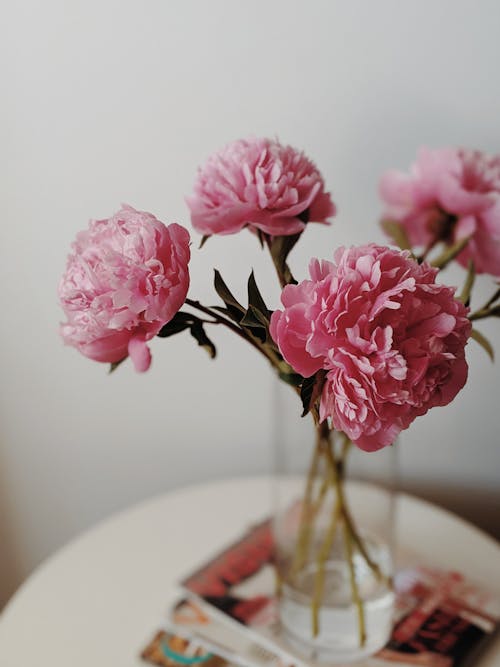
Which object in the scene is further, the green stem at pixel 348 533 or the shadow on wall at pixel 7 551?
the shadow on wall at pixel 7 551

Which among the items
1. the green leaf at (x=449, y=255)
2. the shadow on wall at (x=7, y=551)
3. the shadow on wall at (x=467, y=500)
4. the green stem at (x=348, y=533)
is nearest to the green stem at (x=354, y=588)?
the green stem at (x=348, y=533)

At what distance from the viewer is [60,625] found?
30.1 inches

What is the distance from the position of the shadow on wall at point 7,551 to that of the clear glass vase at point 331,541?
403mm

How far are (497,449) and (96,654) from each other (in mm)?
513

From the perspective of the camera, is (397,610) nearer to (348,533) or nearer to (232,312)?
(348,533)

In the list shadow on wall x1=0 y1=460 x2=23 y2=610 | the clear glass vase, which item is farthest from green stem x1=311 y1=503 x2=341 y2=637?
shadow on wall x1=0 y1=460 x2=23 y2=610

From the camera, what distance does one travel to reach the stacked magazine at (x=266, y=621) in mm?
723

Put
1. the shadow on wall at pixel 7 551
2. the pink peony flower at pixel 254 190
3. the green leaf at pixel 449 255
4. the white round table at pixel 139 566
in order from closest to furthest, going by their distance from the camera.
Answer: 1. the pink peony flower at pixel 254 190
2. the green leaf at pixel 449 255
3. the white round table at pixel 139 566
4. the shadow on wall at pixel 7 551

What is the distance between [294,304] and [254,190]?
0.39 feet

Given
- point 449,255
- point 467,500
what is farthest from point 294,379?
point 467,500

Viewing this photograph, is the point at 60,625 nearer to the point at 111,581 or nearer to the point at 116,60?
the point at 111,581

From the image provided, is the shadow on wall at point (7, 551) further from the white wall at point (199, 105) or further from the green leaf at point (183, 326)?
the green leaf at point (183, 326)

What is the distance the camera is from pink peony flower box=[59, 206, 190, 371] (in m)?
0.46

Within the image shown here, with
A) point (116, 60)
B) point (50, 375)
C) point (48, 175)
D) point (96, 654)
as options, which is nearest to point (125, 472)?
point (50, 375)
